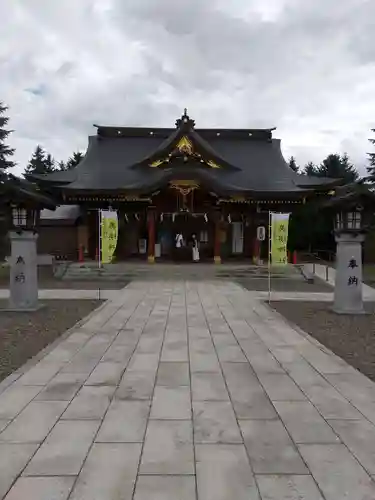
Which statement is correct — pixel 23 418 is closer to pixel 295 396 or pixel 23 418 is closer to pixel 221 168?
pixel 295 396

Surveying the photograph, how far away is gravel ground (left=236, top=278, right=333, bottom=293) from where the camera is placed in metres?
17.2

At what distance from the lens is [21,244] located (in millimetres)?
12078

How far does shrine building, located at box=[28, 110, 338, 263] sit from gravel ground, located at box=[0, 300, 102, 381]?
1049 centimetres

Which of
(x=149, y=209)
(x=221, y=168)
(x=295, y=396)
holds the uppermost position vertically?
(x=221, y=168)

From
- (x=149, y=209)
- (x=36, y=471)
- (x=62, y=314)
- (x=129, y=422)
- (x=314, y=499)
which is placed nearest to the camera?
(x=314, y=499)

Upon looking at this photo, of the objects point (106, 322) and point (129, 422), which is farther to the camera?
point (106, 322)

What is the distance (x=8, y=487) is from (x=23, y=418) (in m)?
1.33

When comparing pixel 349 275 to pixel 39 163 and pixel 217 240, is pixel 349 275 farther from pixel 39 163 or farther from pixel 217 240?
pixel 39 163

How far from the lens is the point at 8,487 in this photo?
3191 mm

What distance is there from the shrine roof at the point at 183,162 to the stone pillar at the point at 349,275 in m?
11.1

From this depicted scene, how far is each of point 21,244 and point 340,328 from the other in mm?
8057

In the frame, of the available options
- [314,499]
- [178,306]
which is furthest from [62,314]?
[314,499]

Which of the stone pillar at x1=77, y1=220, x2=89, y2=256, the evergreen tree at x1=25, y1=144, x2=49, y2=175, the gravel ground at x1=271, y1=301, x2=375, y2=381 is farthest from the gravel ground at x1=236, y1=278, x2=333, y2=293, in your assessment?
the evergreen tree at x1=25, y1=144, x2=49, y2=175

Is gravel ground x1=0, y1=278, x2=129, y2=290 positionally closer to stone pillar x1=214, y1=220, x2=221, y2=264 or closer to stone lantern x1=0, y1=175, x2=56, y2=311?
stone lantern x1=0, y1=175, x2=56, y2=311
